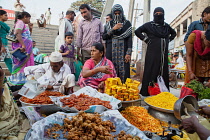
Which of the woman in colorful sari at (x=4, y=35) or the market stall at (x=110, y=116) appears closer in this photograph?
the market stall at (x=110, y=116)

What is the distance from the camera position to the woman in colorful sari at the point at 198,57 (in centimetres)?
336

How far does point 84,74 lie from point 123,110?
1011 millimetres

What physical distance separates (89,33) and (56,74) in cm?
157

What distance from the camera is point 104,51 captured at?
145 inches

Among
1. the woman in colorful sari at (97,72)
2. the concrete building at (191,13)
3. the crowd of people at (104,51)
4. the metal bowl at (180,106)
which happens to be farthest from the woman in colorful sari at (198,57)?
the concrete building at (191,13)

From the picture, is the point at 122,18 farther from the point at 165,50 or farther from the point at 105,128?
the point at 105,128

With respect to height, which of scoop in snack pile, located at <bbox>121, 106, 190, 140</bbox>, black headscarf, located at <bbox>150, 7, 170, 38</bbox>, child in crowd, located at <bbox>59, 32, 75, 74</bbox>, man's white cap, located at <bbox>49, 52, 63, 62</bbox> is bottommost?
scoop in snack pile, located at <bbox>121, 106, 190, 140</bbox>

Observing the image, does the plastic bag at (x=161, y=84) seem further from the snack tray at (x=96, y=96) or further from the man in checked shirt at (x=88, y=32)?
the man in checked shirt at (x=88, y=32)

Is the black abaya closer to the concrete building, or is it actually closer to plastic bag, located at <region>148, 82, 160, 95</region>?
plastic bag, located at <region>148, 82, 160, 95</region>

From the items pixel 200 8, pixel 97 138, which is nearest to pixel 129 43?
pixel 97 138

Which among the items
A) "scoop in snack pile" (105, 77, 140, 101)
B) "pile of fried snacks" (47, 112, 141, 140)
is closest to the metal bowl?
"pile of fried snacks" (47, 112, 141, 140)

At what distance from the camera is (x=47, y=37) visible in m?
13.9

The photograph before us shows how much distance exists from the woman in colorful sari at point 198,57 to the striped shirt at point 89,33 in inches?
88.9

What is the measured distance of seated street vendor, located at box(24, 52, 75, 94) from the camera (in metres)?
3.58
